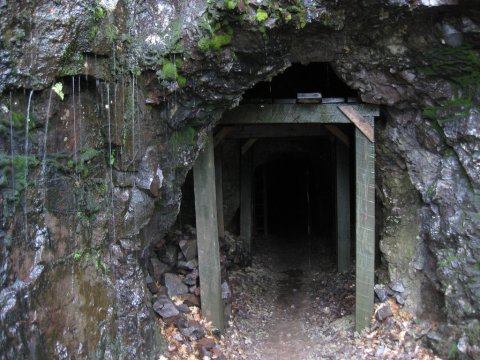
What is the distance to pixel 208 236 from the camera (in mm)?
6578

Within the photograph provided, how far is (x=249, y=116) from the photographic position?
661 cm

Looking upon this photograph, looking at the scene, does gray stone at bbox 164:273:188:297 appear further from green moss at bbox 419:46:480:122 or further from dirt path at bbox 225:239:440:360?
green moss at bbox 419:46:480:122

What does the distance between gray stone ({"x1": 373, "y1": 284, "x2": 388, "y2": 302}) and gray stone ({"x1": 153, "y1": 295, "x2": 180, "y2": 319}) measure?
3130 mm

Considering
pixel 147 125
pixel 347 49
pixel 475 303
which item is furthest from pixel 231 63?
pixel 475 303

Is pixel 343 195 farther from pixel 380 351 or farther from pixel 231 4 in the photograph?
pixel 231 4

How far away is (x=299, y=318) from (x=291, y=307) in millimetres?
454

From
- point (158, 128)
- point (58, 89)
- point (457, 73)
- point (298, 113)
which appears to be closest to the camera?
point (58, 89)

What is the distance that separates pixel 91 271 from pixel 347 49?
14.3 feet

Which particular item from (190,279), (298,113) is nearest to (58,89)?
(298,113)

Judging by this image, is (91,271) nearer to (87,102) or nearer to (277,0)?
(87,102)

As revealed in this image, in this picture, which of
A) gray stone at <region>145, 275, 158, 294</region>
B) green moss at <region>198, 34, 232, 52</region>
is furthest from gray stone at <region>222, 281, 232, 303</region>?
green moss at <region>198, 34, 232, 52</region>

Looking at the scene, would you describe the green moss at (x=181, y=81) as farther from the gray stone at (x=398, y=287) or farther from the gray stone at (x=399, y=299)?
the gray stone at (x=399, y=299)

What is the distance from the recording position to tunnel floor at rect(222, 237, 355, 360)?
6621 mm

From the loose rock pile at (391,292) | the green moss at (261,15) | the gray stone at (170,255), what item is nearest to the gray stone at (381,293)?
the loose rock pile at (391,292)
